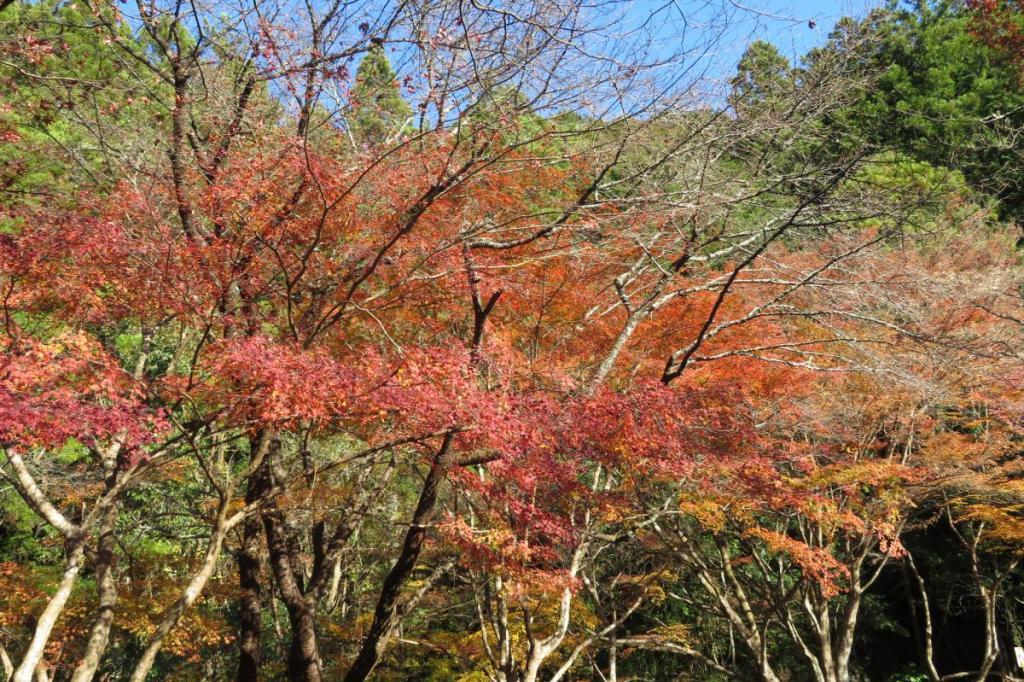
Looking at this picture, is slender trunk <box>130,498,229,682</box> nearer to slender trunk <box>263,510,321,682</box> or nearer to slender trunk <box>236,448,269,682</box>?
slender trunk <box>263,510,321,682</box>

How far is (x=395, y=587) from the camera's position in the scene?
6.88 meters

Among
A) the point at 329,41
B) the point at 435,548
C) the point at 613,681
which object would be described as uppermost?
the point at 329,41

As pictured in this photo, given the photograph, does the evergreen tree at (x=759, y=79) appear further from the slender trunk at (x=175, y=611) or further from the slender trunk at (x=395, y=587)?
the slender trunk at (x=175, y=611)

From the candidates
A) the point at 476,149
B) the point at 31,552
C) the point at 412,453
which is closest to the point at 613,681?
the point at 412,453

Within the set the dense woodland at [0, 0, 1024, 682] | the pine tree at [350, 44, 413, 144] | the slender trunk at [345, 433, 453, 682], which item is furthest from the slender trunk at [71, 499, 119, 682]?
the pine tree at [350, 44, 413, 144]

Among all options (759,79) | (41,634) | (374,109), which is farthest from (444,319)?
(41,634)

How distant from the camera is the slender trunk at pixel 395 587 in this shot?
21.3ft

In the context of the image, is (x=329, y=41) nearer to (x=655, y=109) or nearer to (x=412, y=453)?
(x=655, y=109)

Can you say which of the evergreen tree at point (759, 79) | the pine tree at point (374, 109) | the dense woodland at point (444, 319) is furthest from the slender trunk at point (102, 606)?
the evergreen tree at point (759, 79)

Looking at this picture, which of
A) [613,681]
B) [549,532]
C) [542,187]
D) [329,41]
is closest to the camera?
[329,41]

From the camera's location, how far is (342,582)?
1534cm

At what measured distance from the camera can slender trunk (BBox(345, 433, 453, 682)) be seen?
6504mm

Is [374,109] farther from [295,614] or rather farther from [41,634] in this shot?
[41,634]

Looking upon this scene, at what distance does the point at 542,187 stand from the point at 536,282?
116cm
